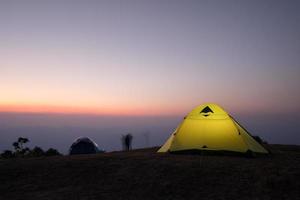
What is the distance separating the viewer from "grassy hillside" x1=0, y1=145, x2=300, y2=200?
42.0 ft

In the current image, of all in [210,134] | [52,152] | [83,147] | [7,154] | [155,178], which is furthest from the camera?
[7,154]

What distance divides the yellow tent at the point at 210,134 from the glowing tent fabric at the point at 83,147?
27.9ft

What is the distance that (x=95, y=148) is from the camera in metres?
28.8

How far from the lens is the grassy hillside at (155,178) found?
42.0 feet

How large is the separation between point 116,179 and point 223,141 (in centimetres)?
697

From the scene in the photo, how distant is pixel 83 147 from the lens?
28312 millimetres

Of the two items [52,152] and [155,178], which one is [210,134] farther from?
[52,152]

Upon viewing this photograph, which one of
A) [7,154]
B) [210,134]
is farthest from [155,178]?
[7,154]

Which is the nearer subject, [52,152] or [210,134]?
[210,134]

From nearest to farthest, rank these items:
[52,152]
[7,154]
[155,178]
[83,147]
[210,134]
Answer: [155,178], [210,134], [83,147], [52,152], [7,154]

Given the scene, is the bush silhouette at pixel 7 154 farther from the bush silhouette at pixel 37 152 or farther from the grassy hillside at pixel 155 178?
the grassy hillside at pixel 155 178

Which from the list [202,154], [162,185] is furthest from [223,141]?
[162,185]

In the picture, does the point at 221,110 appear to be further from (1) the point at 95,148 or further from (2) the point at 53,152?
(2) the point at 53,152

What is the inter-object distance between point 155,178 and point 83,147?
14.7 meters
